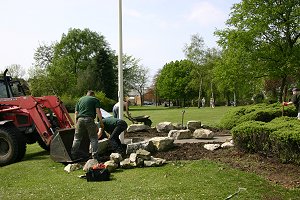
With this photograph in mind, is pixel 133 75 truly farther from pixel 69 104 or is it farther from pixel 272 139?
pixel 272 139

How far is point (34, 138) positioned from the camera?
1304cm

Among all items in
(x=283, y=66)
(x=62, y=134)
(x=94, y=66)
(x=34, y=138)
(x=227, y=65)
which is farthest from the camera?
(x=94, y=66)

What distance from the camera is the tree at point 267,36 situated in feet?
97.5

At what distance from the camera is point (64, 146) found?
10.4 metres

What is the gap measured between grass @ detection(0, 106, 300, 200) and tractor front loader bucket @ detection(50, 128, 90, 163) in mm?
711

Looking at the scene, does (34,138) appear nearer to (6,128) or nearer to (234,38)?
(6,128)

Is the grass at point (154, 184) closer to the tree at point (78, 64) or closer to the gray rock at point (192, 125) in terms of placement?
the gray rock at point (192, 125)

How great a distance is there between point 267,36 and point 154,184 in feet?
84.5

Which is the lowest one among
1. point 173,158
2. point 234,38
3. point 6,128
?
point 173,158

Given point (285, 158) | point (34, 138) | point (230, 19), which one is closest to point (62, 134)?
point (34, 138)

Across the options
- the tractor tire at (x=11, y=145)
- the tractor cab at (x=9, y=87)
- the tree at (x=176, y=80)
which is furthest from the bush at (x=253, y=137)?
the tree at (x=176, y=80)

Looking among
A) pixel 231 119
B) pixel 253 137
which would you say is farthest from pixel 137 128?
pixel 253 137

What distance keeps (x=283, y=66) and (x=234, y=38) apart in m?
4.34

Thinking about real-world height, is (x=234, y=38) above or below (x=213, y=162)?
above
